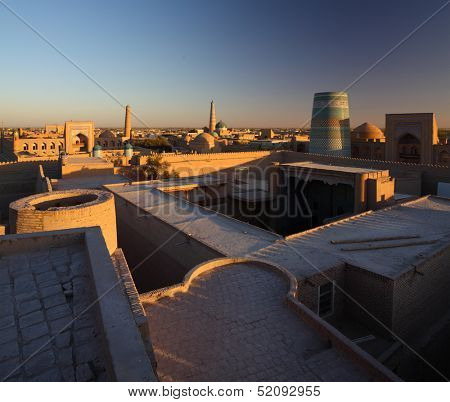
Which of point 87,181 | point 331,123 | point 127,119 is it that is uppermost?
point 127,119

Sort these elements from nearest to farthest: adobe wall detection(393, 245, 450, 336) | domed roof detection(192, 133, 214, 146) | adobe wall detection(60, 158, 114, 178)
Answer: adobe wall detection(393, 245, 450, 336) < adobe wall detection(60, 158, 114, 178) < domed roof detection(192, 133, 214, 146)

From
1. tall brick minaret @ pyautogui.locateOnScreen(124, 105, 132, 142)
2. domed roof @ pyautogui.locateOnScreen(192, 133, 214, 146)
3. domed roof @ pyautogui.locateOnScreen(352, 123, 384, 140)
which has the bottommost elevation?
domed roof @ pyautogui.locateOnScreen(192, 133, 214, 146)

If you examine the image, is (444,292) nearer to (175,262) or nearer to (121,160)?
(175,262)

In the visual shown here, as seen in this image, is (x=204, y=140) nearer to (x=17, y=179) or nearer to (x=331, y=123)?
(x=331, y=123)

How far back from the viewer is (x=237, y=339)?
4352 millimetres

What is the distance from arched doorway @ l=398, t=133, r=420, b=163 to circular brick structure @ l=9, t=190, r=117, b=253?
23039 mm

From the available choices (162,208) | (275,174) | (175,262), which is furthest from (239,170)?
(175,262)

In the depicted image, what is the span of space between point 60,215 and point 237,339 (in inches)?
154

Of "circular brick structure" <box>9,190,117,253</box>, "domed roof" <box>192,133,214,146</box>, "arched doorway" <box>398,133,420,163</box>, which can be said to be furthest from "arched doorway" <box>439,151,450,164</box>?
"circular brick structure" <box>9,190,117,253</box>

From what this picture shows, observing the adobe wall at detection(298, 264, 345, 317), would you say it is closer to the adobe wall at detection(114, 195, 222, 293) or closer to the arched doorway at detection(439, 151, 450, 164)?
the adobe wall at detection(114, 195, 222, 293)

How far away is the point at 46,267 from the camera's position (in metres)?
3.28

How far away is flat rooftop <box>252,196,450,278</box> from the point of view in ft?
22.2

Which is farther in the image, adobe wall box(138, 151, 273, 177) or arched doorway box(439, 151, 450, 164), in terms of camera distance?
arched doorway box(439, 151, 450, 164)

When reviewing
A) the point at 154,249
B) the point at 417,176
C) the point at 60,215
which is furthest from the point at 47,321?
the point at 417,176
